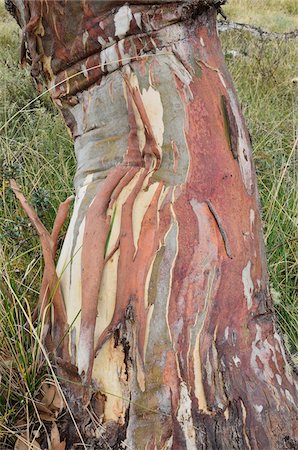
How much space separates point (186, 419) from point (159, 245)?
39 cm

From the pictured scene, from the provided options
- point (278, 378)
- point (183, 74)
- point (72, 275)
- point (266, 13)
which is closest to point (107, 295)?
point (72, 275)

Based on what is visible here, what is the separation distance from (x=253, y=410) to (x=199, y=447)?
145 mm

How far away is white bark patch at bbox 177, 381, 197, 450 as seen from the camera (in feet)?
4.05

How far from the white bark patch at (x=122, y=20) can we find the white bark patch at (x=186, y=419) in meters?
0.88

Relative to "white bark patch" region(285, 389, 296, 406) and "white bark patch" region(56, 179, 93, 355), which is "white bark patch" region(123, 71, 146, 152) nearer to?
"white bark patch" region(56, 179, 93, 355)

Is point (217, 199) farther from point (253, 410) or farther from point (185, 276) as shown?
point (253, 410)

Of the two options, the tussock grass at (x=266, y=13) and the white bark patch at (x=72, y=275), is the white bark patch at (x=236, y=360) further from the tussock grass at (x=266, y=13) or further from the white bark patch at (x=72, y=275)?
the tussock grass at (x=266, y=13)

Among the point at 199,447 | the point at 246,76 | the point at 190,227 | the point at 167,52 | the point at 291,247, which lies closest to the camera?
the point at 199,447

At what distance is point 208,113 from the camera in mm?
1462

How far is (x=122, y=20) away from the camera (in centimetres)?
144

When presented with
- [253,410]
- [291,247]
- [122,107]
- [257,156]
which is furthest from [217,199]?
[257,156]

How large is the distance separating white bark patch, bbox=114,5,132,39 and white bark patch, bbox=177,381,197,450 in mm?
878

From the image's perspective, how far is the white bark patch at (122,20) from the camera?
1437 millimetres

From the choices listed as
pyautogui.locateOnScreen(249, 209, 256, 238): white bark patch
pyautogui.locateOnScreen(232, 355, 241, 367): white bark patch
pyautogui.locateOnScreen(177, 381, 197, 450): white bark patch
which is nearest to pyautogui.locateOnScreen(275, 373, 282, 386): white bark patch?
pyautogui.locateOnScreen(232, 355, 241, 367): white bark patch
